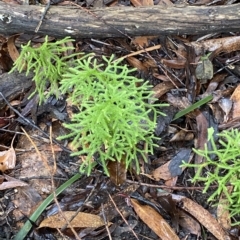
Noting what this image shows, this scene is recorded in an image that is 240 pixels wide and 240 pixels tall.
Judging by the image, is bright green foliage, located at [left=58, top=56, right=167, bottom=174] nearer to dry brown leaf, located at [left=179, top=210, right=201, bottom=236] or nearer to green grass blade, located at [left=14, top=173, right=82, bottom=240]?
green grass blade, located at [left=14, top=173, right=82, bottom=240]

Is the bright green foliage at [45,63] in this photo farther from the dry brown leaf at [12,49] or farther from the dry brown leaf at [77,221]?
the dry brown leaf at [77,221]

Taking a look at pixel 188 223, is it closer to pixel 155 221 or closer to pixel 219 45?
pixel 155 221

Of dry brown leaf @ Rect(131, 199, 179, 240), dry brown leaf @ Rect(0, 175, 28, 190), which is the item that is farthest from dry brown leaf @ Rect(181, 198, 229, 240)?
dry brown leaf @ Rect(0, 175, 28, 190)

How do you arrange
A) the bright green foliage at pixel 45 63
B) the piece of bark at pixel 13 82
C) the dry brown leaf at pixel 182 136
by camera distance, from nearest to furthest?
the bright green foliage at pixel 45 63, the dry brown leaf at pixel 182 136, the piece of bark at pixel 13 82

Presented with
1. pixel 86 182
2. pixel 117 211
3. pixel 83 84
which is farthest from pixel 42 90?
pixel 117 211

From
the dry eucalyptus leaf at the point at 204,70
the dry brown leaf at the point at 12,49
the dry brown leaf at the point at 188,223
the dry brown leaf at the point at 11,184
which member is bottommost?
the dry brown leaf at the point at 188,223

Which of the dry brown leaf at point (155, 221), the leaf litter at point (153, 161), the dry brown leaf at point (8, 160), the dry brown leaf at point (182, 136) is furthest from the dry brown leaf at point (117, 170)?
the dry brown leaf at point (8, 160)

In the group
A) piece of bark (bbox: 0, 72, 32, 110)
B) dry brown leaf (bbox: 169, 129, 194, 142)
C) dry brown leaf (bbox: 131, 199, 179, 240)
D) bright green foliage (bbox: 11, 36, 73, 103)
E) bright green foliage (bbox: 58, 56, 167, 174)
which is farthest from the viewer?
piece of bark (bbox: 0, 72, 32, 110)
